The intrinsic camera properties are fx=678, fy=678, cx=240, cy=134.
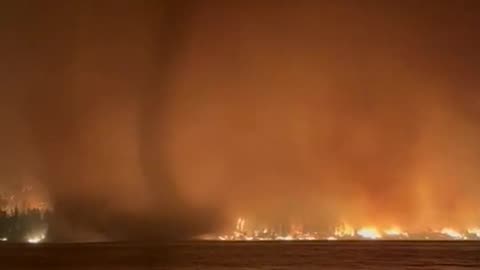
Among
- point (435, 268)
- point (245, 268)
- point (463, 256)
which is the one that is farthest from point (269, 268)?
point (463, 256)

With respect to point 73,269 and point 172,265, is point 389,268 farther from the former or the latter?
Answer: point 73,269

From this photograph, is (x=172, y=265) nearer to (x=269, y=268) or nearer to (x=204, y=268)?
(x=204, y=268)

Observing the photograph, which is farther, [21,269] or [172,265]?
[172,265]

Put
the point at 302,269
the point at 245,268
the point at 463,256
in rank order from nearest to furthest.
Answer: the point at 302,269 < the point at 245,268 < the point at 463,256

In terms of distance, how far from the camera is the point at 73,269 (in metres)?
114

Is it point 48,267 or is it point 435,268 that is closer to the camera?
point 435,268

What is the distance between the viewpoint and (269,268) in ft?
368

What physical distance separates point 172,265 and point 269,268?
63.3ft

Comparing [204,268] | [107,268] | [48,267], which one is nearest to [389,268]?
[204,268]

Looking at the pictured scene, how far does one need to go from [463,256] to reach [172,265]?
6632 cm

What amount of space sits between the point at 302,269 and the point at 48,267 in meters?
47.1

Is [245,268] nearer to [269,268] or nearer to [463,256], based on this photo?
[269,268]

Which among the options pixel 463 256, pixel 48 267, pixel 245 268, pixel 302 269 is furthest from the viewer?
pixel 463 256

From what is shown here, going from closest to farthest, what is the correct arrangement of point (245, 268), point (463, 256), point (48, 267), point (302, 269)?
point (302, 269)
point (245, 268)
point (48, 267)
point (463, 256)
